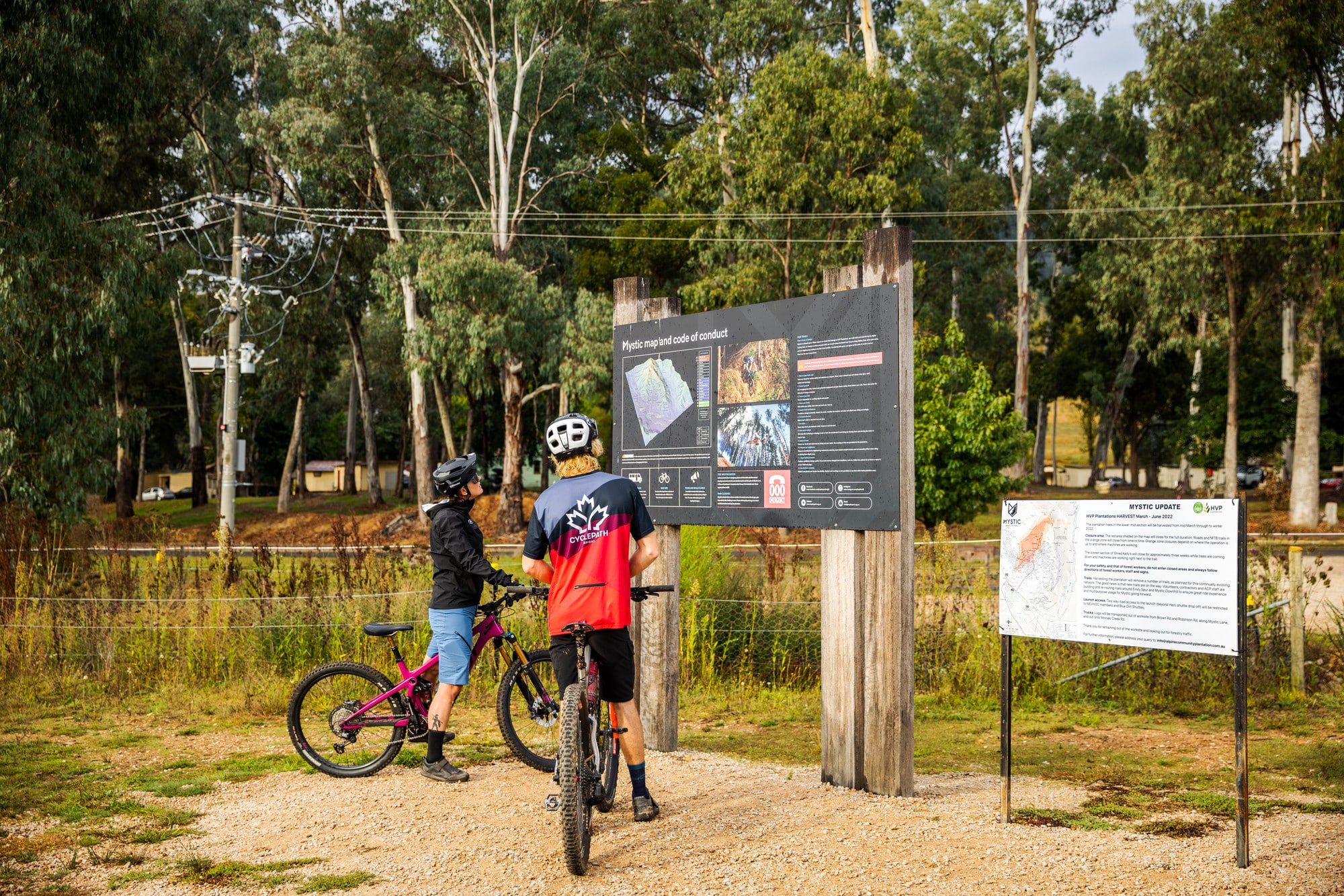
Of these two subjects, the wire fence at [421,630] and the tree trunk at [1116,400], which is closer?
the wire fence at [421,630]

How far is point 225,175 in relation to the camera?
38.7 metres

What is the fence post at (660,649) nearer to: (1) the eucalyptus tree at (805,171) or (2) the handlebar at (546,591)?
(2) the handlebar at (546,591)

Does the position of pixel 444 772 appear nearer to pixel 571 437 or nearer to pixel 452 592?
pixel 452 592

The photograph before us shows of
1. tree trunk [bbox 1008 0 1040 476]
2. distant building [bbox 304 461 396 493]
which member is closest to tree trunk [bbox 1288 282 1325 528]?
tree trunk [bbox 1008 0 1040 476]

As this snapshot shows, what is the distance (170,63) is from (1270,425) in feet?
119

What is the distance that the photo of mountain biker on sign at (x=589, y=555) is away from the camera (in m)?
5.30

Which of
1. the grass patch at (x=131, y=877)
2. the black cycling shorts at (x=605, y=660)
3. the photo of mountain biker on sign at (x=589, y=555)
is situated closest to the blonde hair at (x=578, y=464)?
the photo of mountain biker on sign at (x=589, y=555)

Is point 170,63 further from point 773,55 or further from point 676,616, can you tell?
point 676,616

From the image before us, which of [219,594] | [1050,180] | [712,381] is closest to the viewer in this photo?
[712,381]

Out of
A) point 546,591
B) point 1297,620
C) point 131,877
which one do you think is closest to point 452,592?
point 546,591

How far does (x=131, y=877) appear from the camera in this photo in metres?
4.94

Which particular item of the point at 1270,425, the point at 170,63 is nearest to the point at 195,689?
the point at 170,63

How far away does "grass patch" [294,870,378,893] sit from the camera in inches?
187

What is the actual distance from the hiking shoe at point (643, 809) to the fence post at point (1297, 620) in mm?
6172
